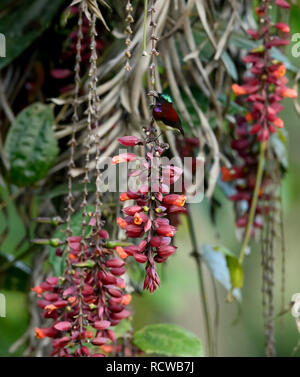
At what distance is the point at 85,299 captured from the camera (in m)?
0.70

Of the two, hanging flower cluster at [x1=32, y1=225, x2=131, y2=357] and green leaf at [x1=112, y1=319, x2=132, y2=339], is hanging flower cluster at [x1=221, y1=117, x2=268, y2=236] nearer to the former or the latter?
green leaf at [x1=112, y1=319, x2=132, y2=339]

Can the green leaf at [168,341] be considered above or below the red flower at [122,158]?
below

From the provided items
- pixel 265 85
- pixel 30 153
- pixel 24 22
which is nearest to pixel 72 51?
pixel 24 22

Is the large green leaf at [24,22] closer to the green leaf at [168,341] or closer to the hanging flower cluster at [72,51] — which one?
the hanging flower cluster at [72,51]

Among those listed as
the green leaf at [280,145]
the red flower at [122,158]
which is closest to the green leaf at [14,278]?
the green leaf at [280,145]

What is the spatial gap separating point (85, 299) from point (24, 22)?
2.06 feet

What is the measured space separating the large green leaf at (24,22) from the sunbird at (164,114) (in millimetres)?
526

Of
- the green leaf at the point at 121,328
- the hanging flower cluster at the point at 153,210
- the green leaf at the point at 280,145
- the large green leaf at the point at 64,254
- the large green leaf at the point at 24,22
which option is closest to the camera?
the hanging flower cluster at the point at 153,210

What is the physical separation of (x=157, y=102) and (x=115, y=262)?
207 millimetres

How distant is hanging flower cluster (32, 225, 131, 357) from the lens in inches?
27.7

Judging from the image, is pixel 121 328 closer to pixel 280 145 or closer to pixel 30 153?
pixel 30 153

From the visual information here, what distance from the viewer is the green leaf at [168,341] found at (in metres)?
1.02

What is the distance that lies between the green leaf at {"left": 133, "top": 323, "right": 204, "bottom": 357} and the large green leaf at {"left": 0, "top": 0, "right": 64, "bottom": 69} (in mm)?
560

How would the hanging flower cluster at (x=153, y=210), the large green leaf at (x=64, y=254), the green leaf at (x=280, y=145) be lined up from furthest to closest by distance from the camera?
the green leaf at (x=280, y=145) < the large green leaf at (x=64, y=254) < the hanging flower cluster at (x=153, y=210)
